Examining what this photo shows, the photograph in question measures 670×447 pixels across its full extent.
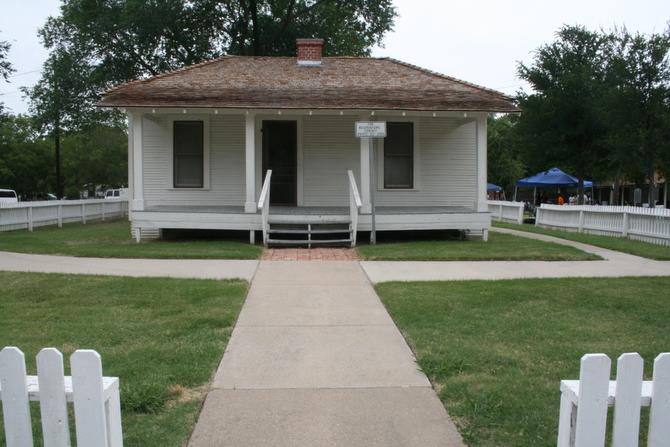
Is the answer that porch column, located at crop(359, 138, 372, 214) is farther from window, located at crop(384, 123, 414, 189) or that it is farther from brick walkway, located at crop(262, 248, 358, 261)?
brick walkway, located at crop(262, 248, 358, 261)

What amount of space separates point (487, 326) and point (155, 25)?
27.3m

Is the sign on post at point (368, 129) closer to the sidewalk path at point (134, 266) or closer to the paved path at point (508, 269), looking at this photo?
the paved path at point (508, 269)

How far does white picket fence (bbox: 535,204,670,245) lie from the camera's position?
615 inches

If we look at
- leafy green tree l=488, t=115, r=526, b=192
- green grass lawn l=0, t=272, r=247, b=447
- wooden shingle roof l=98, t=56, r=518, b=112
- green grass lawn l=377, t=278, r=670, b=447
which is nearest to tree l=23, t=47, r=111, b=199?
wooden shingle roof l=98, t=56, r=518, b=112

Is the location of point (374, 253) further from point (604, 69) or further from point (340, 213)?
point (604, 69)

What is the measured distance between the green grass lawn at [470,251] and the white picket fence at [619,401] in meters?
8.98

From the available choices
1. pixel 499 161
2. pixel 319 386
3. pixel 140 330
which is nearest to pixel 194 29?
pixel 140 330

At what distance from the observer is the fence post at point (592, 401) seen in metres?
2.70

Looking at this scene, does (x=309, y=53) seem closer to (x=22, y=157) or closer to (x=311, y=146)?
→ (x=311, y=146)

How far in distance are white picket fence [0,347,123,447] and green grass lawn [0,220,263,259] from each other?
9098mm

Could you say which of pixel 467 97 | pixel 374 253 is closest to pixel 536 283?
pixel 374 253

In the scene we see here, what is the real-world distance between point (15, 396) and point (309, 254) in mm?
9934

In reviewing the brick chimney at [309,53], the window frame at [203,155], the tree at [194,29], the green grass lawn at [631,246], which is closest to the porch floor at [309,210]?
the window frame at [203,155]

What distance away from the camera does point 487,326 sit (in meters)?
6.41
